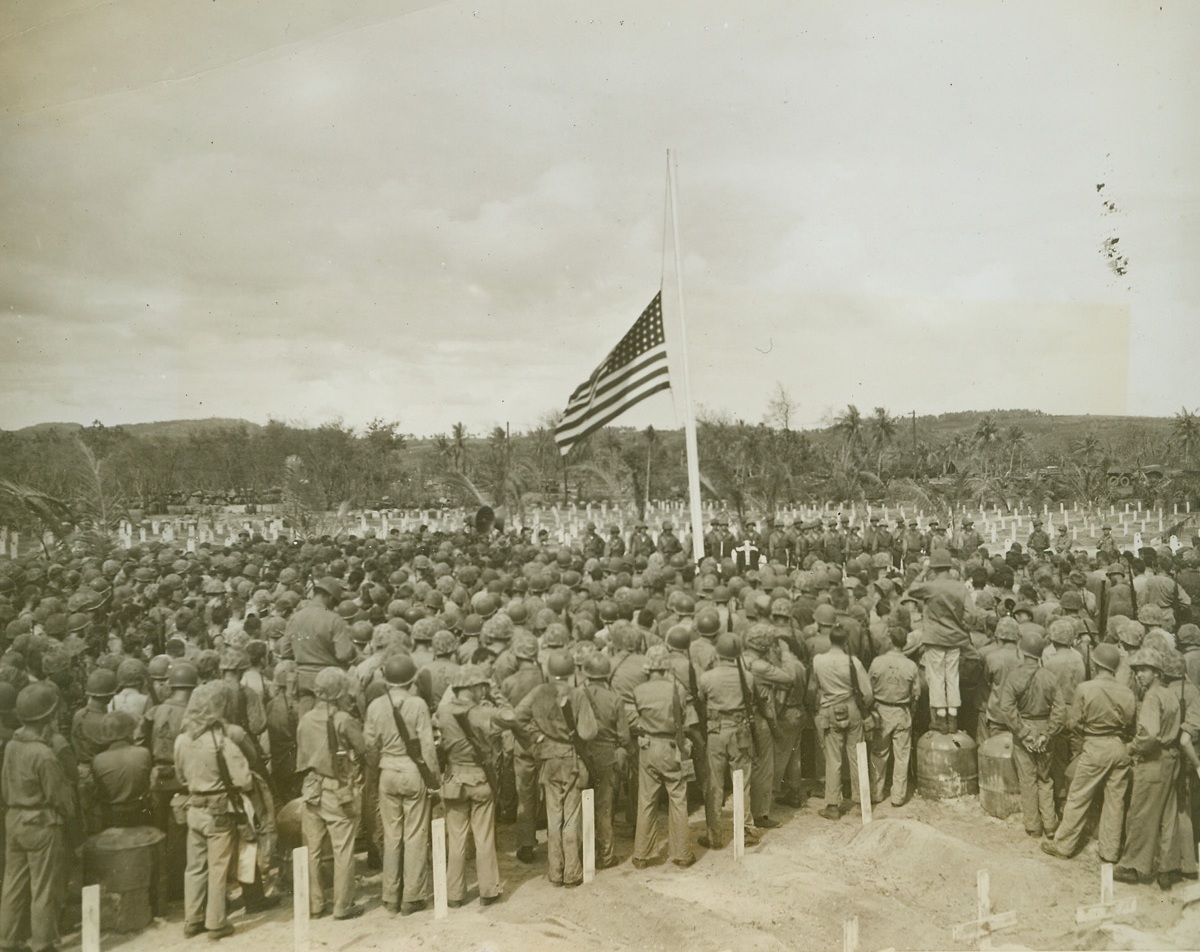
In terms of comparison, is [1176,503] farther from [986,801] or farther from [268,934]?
[268,934]

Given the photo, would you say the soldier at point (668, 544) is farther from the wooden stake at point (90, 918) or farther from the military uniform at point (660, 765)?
the wooden stake at point (90, 918)

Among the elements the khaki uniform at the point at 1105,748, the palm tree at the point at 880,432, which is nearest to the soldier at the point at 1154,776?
the khaki uniform at the point at 1105,748

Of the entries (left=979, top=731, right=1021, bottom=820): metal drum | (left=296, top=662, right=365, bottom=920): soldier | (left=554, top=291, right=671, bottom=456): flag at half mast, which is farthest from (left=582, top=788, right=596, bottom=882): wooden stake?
(left=554, top=291, right=671, bottom=456): flag at half mast

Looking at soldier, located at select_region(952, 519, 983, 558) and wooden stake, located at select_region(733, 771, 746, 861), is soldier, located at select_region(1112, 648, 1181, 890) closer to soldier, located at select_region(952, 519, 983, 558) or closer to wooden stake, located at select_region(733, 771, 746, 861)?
wooden stake, located at select_region(733, 771, 746, 861)

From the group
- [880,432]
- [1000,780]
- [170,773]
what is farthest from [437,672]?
[880,432]

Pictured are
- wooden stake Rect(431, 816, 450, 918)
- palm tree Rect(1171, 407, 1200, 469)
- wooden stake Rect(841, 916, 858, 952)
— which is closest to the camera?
wooden stake Rect(841, 916, 858, 952)

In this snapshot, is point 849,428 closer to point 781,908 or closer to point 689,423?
point 689,423
